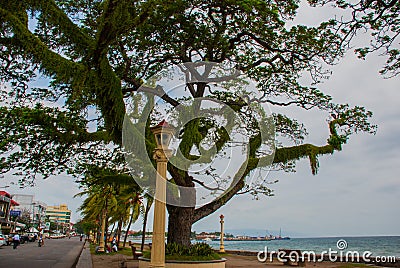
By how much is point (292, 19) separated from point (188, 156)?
225 inches

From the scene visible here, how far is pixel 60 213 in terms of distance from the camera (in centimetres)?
18050

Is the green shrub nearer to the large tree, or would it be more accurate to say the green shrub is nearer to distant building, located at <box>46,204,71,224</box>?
the large tree

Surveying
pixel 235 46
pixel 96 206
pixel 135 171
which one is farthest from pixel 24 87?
pixel 96 206

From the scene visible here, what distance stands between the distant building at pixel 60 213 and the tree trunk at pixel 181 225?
578 ft

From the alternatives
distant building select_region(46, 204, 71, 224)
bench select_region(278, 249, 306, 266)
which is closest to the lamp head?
bench select_region(278, 249, 306, 266)

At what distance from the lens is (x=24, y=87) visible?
10.4m

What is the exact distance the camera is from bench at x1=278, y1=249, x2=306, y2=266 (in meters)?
17.6

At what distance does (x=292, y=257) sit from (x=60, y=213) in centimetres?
18024

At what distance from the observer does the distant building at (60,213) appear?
583ft

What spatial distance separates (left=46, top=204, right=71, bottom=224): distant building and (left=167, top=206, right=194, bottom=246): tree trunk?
176 m

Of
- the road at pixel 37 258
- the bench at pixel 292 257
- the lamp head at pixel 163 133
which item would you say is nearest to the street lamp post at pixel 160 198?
the lamp head at pixel 163 133

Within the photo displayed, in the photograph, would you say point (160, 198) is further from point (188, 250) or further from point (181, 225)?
point (181, 225)

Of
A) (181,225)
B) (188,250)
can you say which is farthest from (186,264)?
(181,225)

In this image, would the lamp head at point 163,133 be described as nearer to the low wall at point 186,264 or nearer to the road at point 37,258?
the low wall at point 186,264
